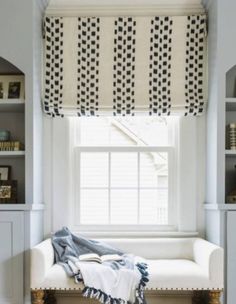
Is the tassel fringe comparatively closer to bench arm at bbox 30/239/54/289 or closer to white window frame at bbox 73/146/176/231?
bench arm at bbox 30/239/54/289

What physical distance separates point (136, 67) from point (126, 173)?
3.11 ft

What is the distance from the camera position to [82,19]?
137 inches

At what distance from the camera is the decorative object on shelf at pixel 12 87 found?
3412mm

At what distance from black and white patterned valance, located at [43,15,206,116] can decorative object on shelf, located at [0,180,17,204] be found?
0.73m

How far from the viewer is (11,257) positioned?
304 centimetres

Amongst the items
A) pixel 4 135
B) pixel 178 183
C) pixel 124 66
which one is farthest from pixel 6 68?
pixel 178 183

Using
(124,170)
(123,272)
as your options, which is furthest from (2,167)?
(123,272)

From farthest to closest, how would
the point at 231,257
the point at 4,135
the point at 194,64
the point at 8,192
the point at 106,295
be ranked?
the point at 194,64, the point at 4,135, the point at 8,192, the point at 231,257, the point at 106,295

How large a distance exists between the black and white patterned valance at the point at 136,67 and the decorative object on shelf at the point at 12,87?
0.70 feet

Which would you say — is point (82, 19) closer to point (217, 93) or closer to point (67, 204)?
point (217, 93)

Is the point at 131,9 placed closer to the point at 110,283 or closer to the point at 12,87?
the point at 12,87

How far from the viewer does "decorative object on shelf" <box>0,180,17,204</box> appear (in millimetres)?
3217

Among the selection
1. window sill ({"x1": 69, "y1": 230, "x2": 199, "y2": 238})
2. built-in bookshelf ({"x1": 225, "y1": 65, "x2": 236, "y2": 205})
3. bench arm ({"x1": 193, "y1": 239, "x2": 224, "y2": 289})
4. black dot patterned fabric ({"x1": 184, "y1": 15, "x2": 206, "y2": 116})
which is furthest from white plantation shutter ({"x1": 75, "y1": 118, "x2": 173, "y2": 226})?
A: bench arm ({"x1": 193, "y1": 239, "x2": 224, "y2": 289})

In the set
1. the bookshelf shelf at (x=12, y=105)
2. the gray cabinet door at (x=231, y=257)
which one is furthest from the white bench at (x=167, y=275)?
the bookshelf shelf at (x=12, y=105)
